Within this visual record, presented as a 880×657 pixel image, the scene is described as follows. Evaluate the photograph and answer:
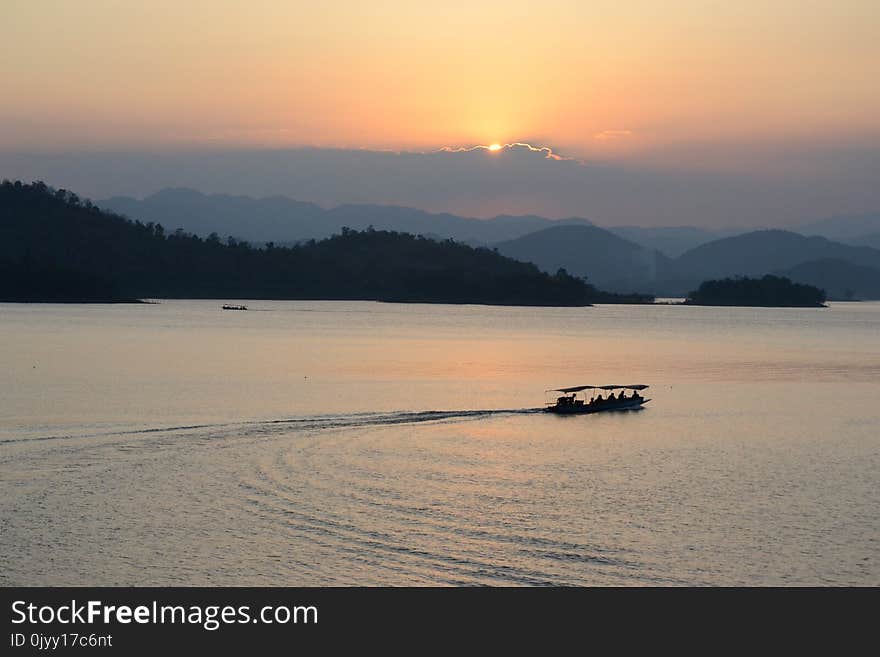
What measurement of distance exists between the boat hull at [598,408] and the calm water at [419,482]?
117 cm

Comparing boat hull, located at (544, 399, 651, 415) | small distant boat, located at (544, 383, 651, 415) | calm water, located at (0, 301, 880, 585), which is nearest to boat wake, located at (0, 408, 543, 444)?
calm water, located at (0, 301, 880, 585)

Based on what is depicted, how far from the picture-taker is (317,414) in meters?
75.2

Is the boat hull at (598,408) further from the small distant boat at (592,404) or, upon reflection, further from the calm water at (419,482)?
the calm water at (419,482)

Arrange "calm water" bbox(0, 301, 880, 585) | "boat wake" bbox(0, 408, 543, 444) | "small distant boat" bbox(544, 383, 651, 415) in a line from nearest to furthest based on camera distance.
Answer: "calm water" bbox(0, 301, 880, 585)
"boat wake" bbox(0, 408, 543, 444)
"small distant boat" bbox(544, 383, 651, 415)

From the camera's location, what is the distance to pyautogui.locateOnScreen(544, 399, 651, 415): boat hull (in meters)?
78.7

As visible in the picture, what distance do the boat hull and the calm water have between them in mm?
1168

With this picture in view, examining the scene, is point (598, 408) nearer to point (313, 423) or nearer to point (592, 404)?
point (592, 404)

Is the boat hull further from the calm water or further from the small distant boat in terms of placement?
the calm water

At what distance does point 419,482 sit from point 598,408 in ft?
111

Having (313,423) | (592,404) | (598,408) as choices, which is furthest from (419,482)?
(598,408)

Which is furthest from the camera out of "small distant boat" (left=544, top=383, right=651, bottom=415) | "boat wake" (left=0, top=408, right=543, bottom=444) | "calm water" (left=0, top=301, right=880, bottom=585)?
"small distant boat" (left=544, top=383, right=651, bottom=415)

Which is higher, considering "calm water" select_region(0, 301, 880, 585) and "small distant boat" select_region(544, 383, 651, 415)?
"small distant boat" select_region(544, 383, 651, 415)

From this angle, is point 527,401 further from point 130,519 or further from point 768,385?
point 130,519
